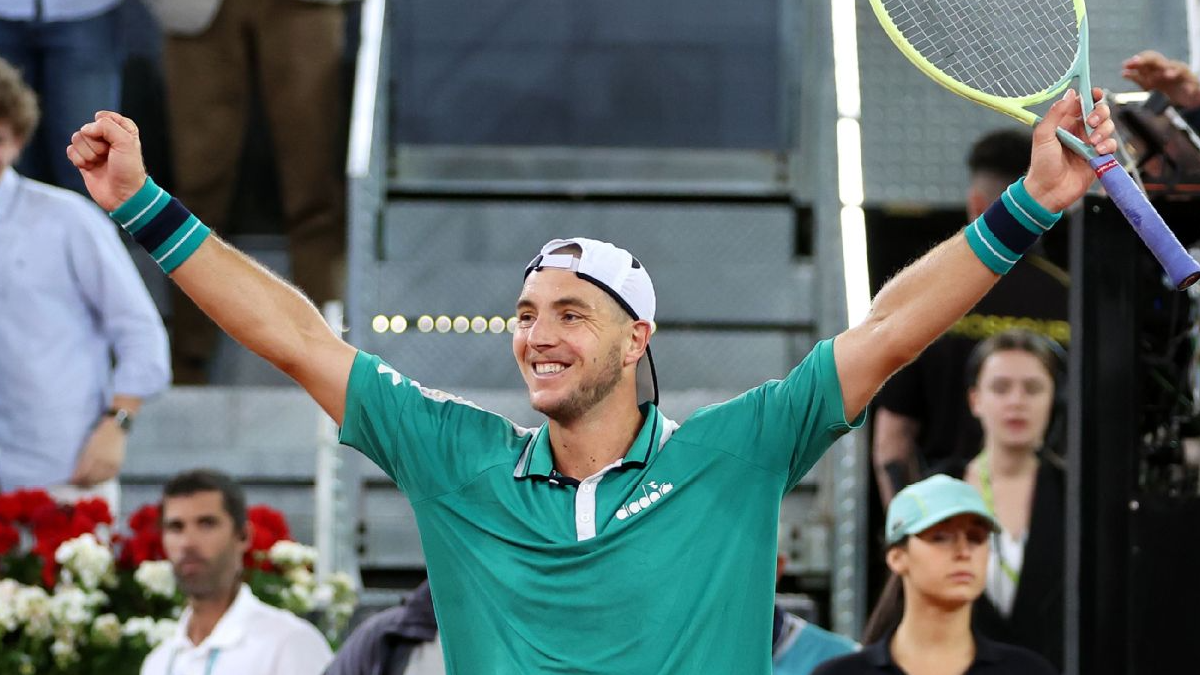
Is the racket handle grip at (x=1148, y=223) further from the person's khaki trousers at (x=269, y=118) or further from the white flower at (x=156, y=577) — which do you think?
the person's khaki trousers at (x=269, y=118)

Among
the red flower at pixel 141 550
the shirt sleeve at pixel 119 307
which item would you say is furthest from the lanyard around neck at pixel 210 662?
the shirt sleeve at pixel 119 307

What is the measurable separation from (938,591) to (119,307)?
3.40 m

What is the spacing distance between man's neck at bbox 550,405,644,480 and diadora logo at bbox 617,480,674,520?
0.38 ft

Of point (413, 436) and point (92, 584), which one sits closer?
point (413, 436)

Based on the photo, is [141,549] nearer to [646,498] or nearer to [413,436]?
[413,436]

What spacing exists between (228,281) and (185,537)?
2.65 meters

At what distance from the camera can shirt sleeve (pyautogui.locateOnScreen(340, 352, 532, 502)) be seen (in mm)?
4035

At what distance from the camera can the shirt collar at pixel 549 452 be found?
157 inches

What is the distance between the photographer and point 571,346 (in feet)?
13.1

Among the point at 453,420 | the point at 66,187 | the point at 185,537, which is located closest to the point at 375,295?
the point at 66,187

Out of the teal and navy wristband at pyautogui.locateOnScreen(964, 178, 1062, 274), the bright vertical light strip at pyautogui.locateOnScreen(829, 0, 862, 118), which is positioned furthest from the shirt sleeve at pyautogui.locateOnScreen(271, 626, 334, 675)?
the bright vertical light strip at pyautogui.locateOnScreen(829, 0, 862, 118)

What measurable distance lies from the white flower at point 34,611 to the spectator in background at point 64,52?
295 cm

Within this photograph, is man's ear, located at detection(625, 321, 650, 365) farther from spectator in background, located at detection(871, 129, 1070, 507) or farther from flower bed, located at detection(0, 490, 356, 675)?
spectator in background, located at detection(871, 129, 1070, 507)

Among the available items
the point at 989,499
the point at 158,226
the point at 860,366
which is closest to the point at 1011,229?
the point at 860,366
